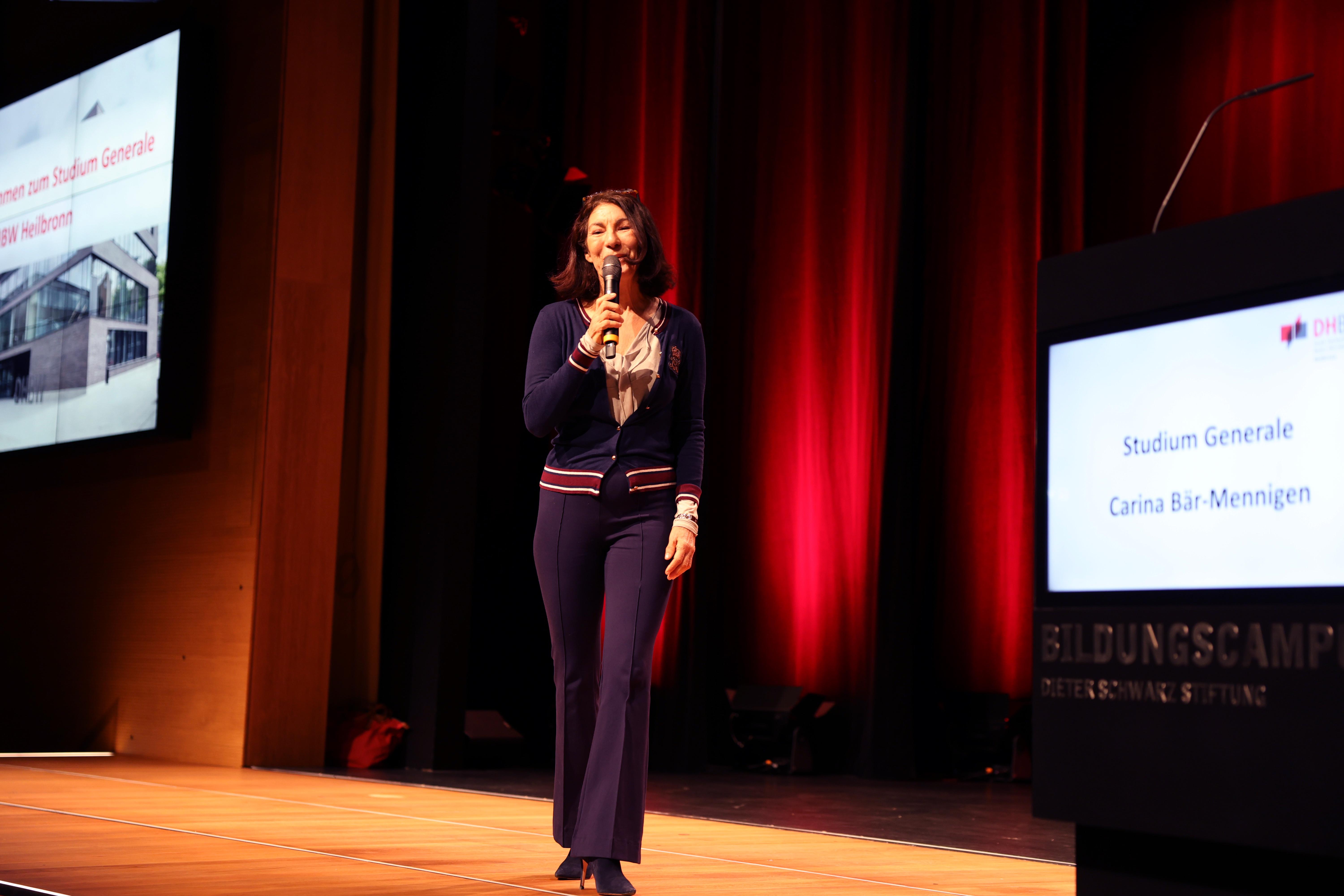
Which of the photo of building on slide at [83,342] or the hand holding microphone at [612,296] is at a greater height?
the photo of building on slide at [83,342]

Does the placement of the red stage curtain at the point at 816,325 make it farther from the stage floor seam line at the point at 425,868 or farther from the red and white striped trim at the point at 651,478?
the red and white striped trim at the point at 651,478

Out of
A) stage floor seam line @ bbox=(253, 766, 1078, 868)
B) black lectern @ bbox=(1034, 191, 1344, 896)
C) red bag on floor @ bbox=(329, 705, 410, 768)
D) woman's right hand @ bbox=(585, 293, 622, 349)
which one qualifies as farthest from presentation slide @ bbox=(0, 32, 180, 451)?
black lectern @ bbox=(1034, 191, 1344, 896)

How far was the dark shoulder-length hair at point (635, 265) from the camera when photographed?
224 cm

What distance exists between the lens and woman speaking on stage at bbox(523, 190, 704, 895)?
2061 mm

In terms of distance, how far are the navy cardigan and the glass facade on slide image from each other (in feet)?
10.5

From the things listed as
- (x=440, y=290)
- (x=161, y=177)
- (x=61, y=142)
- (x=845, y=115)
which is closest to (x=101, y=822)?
(x=440, y=290)

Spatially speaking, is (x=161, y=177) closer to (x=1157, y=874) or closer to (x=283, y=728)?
(x=283, y=728)

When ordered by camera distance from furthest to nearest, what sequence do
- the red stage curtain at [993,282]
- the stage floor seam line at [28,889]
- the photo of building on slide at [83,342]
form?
the red stage curtain at [993,282] < the photo of building on slide at [83,342] < the stage floor seam line at [28,889]

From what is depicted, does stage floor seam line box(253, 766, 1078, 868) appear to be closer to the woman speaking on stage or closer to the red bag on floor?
the red bag on floor

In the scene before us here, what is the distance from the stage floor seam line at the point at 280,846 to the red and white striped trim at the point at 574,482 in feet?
1.91

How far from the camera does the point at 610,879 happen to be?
2.01 meters

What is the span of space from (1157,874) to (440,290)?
398cm

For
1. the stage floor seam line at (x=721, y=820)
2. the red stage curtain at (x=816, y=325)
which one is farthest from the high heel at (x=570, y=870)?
the red stage curtain at (x=816, y=325)

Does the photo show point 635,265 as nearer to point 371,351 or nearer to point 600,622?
point 600,622
